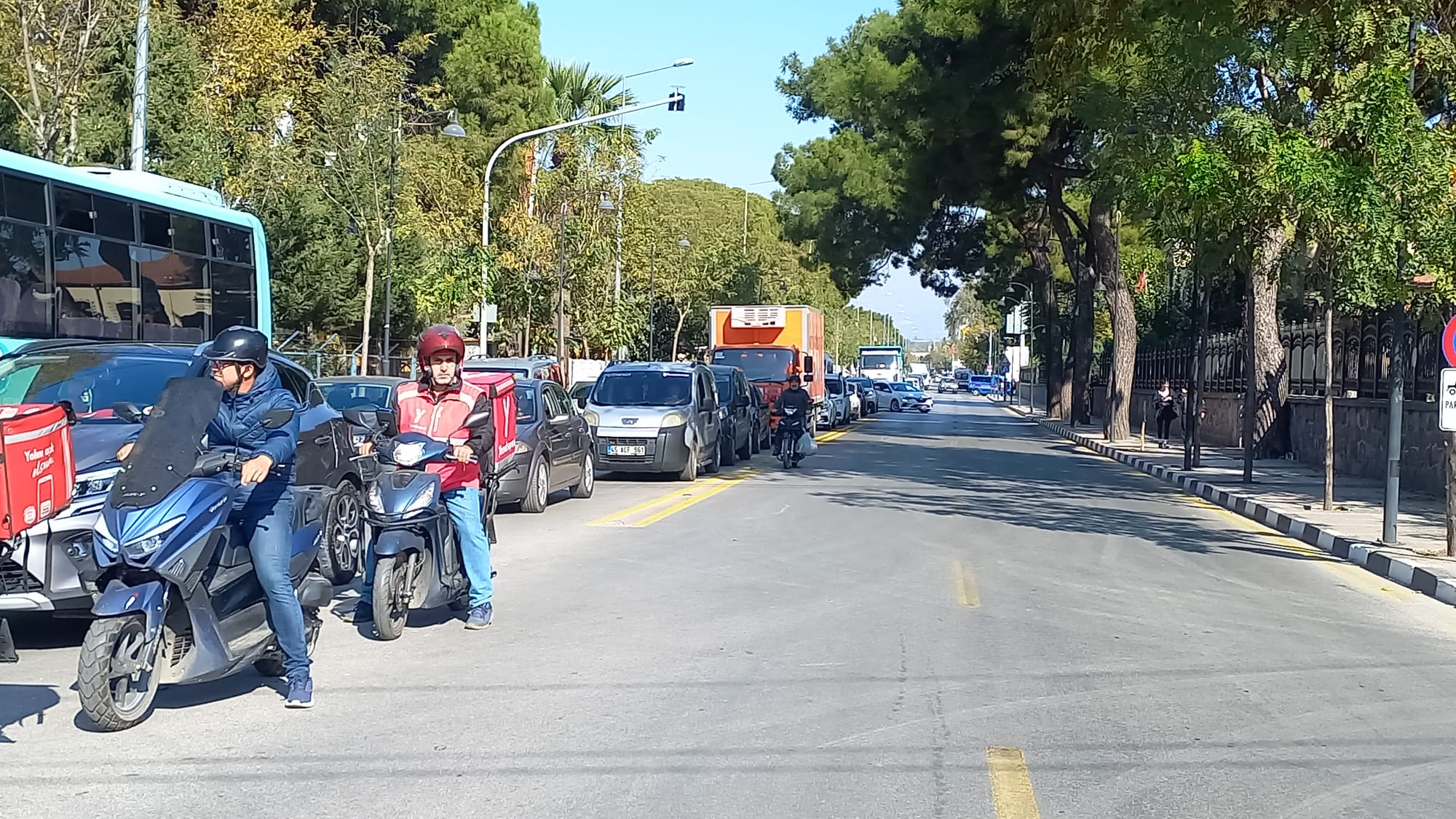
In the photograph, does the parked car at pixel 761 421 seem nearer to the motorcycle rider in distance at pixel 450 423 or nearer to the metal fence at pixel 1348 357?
the metal fence at pixel 1348 357

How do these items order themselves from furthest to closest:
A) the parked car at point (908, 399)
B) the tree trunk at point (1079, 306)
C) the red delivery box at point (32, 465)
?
the parked car at point (908, 399)
the tree trunk at point (1079, 306)
the red delivery box at point (32, 465)

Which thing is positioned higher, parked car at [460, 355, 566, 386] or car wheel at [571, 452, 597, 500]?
parked car at [460, 355, 566, 386]

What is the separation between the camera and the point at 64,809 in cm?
508

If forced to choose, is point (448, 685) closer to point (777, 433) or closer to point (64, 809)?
Answer: point (64, 809)

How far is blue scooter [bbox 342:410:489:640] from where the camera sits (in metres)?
7.95

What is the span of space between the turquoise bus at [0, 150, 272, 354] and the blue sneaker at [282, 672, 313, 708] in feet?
25.2

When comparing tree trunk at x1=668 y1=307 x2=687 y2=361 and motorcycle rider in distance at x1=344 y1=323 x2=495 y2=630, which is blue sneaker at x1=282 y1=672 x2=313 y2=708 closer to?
motorcycle rider in distance at x1=344 y1=323 x2=495 y2=630

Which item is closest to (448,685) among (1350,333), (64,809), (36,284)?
(64,809)

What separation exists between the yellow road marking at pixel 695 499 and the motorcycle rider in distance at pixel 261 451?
8.21 meters

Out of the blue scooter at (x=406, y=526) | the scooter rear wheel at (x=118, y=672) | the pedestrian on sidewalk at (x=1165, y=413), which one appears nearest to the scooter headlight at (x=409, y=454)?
the blue scooter at (x=406, y=526)

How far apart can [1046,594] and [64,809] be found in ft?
23.6

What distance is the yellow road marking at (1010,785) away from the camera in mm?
5227

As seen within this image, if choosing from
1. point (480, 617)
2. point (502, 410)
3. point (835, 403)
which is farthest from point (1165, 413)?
point (480, 617)

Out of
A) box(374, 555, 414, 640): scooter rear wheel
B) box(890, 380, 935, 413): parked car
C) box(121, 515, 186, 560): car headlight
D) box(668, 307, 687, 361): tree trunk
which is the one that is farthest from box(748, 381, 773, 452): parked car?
box(890, 380, 935, 413): parked car
